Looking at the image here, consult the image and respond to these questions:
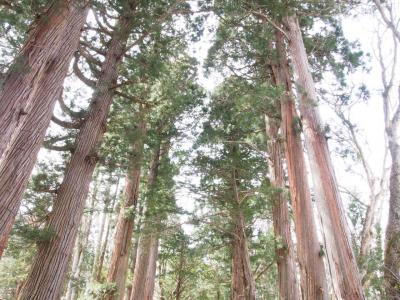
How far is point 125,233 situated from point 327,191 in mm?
5613

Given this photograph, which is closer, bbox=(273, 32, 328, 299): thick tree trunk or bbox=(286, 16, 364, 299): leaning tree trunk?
bbox=(286, 16, 364, 299): leaning tree trunk

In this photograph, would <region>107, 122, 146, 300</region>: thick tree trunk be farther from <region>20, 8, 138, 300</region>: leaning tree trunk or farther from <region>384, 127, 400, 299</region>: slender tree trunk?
<region>384, 127, 400, 299</region>: slender tree trunk

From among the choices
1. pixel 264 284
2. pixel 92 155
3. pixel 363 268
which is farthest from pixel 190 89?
pixel 264 284

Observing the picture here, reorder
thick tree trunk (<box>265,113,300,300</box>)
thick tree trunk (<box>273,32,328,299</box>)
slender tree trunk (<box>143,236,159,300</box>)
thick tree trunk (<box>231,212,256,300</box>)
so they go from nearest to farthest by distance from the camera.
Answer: thick tree trunk (<box>273,32,328,299</box>) → thick tree trunk (<box>265,113,300,300</box>) → thick tree trunk (<box>231,212,256,300</box>) → slender tree trunk (<box>143,236,159,300</box>)

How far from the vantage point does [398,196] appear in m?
6.26

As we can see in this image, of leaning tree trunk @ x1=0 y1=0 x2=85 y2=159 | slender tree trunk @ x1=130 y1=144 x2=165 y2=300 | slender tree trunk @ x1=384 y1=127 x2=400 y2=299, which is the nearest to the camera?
leaning tree trunk @ x1=0 y1=0 x2=85 y2=159

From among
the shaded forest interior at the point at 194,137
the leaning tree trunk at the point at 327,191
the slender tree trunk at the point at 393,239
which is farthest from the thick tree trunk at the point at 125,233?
the slender tree trunk at the point at 393,239

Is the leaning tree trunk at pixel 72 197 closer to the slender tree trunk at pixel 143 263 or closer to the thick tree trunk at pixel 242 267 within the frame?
the slender tree trunk at pixel 143 263

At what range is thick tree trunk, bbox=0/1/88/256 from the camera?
3.35 metres

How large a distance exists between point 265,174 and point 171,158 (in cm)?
305

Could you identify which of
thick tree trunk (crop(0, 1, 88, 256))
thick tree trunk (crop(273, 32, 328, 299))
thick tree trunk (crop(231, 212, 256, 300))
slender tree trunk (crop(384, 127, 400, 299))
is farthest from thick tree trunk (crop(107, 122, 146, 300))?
slender tree trunk (crop(384, 127, 400, 299))

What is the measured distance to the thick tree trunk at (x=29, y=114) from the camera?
335 centimetres

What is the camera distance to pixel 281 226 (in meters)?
6.95

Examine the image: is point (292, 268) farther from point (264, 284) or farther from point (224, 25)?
point (264, 284)
